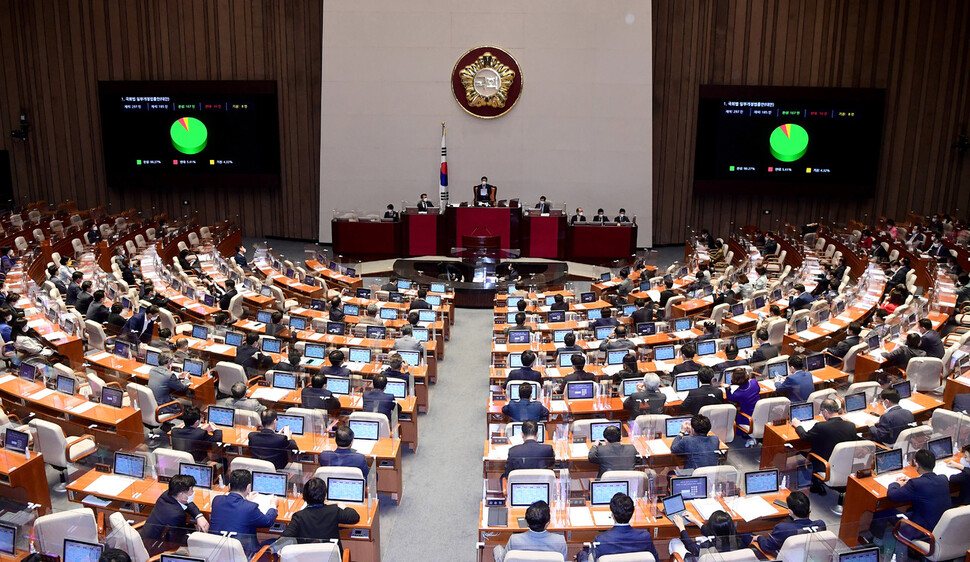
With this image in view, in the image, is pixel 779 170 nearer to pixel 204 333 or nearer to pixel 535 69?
pixel 535 69

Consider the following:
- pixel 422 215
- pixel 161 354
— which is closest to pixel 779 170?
pixel 422 215

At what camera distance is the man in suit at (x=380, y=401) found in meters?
9.05

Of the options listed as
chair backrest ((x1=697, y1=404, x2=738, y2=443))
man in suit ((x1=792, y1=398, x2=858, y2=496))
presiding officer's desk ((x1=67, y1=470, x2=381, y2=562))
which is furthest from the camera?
chair backrest ((x1=697, y1=404, x2=738, y2=443))

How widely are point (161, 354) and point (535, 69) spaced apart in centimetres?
1531

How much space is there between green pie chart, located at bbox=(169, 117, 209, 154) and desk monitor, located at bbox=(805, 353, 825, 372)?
19218 mm

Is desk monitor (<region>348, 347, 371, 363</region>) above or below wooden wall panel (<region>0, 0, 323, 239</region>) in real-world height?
below

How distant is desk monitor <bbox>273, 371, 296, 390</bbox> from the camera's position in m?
9.91

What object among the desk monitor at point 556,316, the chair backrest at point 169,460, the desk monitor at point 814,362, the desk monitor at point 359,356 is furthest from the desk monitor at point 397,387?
the desk monitor at point 814,362

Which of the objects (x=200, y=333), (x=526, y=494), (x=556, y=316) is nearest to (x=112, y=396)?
(x=200, y=333)

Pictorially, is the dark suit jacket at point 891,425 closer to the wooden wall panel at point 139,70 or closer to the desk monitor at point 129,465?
the desk monitor at point 129,465

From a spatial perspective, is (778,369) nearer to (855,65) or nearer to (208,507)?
(208,507)

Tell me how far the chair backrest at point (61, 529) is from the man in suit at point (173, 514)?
0.43 metres

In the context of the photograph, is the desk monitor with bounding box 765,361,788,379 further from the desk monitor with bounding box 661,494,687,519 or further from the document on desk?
the desk monitor with bounding box 661,494,687,519

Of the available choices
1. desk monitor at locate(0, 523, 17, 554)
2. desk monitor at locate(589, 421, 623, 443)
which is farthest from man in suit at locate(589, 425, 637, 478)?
desk monitor at locate(0, 523, 17, 554)
